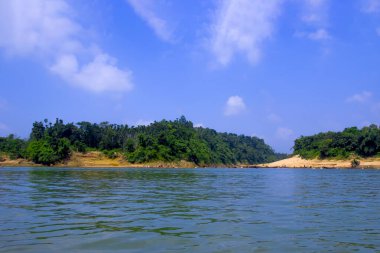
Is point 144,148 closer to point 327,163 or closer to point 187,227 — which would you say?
point 327,163

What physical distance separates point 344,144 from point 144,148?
66.0 meters

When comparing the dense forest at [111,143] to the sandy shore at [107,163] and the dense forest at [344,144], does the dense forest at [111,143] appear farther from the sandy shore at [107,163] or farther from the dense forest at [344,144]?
the dense forest at [344,144]

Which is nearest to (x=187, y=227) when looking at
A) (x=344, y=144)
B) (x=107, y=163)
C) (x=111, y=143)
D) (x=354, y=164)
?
(x=354, y=164)

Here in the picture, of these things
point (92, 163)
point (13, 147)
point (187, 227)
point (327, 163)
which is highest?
point (13, 147)

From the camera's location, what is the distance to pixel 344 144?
124 metres

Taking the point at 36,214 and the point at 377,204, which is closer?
the point at 36,214

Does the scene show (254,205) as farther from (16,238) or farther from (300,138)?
(300,138)

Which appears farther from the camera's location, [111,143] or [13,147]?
[111,143]

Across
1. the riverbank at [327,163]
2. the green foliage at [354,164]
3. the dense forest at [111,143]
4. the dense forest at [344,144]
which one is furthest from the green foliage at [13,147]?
the green foliage at [354,164]

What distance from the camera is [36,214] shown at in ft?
45.1

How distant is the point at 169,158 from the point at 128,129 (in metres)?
25.0

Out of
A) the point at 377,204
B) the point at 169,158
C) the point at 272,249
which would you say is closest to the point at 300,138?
the point at 169,158

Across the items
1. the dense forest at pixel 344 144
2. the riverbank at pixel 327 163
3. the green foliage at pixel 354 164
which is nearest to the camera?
the green foliage at pixel 354 164

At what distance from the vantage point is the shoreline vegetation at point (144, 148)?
121 meters
